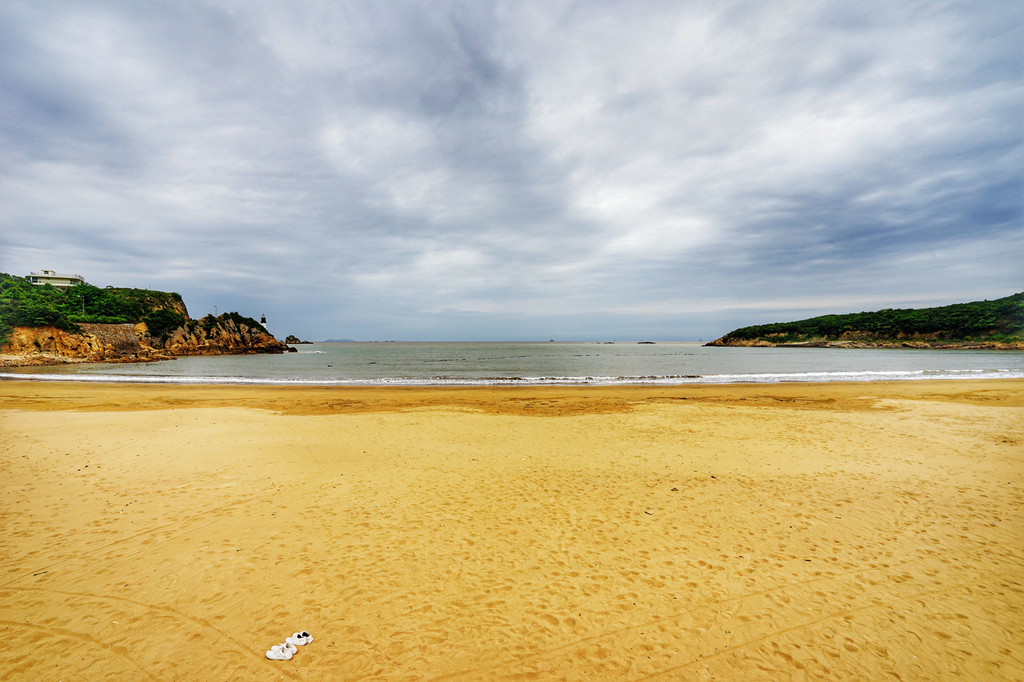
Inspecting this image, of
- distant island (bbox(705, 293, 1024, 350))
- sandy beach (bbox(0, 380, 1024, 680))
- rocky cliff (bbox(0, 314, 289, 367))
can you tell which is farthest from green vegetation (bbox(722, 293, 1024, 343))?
rocky cliff (bbox(0, 314, 289, 367))

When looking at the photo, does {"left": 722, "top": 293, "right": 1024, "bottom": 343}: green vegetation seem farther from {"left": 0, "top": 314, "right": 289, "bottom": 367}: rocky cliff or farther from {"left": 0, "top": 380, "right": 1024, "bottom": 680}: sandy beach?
{"left": 0, "top": 314, "right": 289, "bottom": 367}: rocky cliff

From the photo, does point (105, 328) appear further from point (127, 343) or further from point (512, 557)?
point (512, 557)

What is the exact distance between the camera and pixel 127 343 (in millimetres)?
65625

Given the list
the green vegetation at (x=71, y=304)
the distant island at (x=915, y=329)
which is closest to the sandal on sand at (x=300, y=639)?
the green vegetation at (x=71, y=304)

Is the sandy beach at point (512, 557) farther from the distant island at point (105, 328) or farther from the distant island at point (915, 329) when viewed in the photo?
the distant island at point (915, 329)

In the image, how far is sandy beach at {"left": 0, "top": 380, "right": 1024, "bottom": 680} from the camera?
12.6 feet

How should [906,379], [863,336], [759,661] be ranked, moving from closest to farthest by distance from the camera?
[759,661] → [906,379] → [863,336]

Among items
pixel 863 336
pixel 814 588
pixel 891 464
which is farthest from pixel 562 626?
pixel 863 336

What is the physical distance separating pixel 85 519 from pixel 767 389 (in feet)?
109

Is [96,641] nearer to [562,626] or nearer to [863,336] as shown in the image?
[562,626]

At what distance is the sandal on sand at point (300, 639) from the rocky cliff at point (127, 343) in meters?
70.6

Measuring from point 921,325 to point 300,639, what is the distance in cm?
14413

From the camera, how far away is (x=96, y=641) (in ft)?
12.8

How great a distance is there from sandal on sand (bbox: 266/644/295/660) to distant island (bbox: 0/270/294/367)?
232 ft
